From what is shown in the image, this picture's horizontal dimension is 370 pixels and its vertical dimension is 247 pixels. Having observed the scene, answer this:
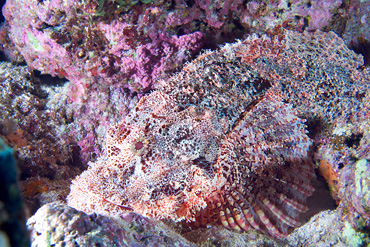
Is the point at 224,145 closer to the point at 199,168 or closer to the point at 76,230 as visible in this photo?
the point at 199,168

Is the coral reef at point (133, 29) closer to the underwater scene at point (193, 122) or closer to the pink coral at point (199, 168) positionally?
the underwater scene at point (193, 122)

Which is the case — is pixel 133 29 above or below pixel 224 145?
above

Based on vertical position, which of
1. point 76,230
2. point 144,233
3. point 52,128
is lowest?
point 52,128

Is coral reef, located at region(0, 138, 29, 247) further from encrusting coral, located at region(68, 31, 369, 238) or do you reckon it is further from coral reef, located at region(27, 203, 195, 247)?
encrusting coral, located at region(68, 31, 369, 238)

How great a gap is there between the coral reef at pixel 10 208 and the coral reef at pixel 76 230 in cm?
136

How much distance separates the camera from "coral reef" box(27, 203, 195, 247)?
1713mm

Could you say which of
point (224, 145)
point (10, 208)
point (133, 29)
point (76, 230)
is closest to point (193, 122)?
point (224, 145)

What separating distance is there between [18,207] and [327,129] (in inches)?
155

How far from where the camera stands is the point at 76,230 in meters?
1.74

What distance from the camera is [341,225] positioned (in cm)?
230

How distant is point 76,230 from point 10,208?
1.44m

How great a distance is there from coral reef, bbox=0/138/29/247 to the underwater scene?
140 cm

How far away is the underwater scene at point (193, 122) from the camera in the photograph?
2562 mm

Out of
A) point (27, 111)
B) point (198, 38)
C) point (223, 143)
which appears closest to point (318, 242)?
point (223, 143)
